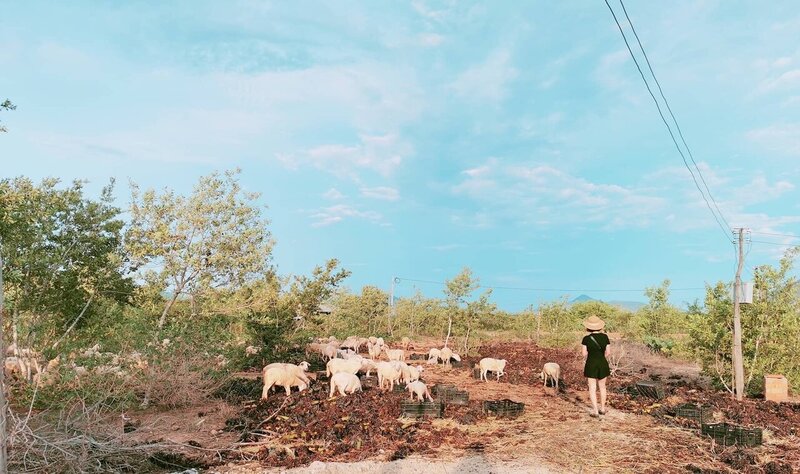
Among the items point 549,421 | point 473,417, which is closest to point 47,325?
point 473,417

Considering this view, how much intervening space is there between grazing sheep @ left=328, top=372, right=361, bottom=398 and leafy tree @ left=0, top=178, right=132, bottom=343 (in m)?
4.86

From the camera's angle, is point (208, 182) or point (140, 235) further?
point (208, 182)

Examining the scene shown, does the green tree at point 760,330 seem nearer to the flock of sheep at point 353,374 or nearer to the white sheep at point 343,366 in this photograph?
the flock of sheep at point 353,374

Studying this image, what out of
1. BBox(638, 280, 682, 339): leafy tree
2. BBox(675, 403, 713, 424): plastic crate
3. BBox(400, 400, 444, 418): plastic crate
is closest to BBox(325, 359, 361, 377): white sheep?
BBox(400, 400, 444, 418): plastic crate

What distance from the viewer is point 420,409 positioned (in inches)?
385

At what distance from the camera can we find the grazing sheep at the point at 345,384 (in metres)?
11.5

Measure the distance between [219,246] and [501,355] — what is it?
11040 mm

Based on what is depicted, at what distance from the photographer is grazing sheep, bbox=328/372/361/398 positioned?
37.7ft

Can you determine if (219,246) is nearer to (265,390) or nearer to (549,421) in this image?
(265,390)

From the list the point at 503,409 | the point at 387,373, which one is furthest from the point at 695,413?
the point at 387,373

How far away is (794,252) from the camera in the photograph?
13406 mm

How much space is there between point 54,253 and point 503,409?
838cm

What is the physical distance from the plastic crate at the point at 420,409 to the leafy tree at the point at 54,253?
17.7 feet

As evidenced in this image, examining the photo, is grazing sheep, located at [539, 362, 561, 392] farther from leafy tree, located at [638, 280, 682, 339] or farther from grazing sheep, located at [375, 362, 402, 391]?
leafy tree, located at [638, 280, 682, 339]
